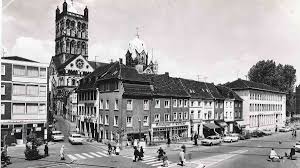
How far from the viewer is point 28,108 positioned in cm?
4009

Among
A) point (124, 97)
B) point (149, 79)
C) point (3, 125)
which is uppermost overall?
point (149, 79)

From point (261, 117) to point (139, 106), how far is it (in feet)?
147

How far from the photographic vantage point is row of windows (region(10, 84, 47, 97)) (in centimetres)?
3894

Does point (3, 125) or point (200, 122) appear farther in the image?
point (200, 122)

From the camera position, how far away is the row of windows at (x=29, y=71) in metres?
39.0

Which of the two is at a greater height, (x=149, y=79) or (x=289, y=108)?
(x=149, y=79)

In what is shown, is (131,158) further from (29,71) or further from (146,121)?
(29,71)

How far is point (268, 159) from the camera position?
3206 centimetres

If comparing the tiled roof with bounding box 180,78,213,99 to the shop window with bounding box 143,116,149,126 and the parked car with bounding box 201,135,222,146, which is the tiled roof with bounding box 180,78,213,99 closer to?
the parked car with bounding box 201,135,222,146

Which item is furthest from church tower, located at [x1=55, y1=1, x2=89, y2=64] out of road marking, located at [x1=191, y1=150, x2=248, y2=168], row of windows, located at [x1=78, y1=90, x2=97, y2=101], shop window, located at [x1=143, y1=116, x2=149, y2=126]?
road marking, located at [x1=191, y1=150, x2=248, y2=168]

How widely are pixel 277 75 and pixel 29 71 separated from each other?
81.3m

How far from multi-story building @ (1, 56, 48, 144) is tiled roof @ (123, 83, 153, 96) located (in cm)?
1190

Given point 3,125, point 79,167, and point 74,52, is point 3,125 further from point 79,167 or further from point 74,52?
point 74,52

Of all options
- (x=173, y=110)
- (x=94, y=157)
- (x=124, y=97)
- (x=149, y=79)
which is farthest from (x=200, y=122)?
(x=94, y=157)
